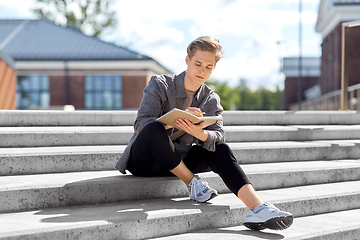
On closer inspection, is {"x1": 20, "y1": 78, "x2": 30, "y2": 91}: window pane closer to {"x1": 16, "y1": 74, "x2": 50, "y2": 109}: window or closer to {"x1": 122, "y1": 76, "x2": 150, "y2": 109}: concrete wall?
{"x1": 16, "y1": 74, "x2": 50, "y2": 109}: window

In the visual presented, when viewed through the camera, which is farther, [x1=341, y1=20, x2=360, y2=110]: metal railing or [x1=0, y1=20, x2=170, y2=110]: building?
[x1=0, y1=20, x2=170, y2=110]: building

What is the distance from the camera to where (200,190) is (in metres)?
2.94

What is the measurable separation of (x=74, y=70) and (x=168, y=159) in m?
20.4

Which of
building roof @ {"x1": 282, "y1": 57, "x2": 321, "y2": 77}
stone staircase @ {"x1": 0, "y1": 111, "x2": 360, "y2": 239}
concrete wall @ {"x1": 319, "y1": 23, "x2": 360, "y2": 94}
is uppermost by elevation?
building roof @ {"x1": 282, "y1": 57, "x2": 321, "y2": 77}

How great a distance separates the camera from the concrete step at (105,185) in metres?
2.71

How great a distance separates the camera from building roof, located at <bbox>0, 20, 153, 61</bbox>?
70.6 ft

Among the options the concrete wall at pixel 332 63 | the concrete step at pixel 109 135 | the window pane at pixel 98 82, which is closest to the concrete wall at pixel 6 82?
the concrete step at pixel 109 135

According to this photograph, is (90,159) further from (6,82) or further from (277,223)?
(6,82)

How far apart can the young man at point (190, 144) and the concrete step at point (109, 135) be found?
1036 millimetres

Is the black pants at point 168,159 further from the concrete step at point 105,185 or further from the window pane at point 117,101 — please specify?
the window pane at point 117,101

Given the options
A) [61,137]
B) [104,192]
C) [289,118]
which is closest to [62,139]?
[61,137]

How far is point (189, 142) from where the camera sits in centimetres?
312

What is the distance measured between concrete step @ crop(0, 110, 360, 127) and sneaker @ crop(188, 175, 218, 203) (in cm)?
201

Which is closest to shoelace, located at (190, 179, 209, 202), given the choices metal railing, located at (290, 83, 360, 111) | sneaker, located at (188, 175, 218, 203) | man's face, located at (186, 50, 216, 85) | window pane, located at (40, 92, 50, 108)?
sneaker, located at (188, 175, 218, 203)
